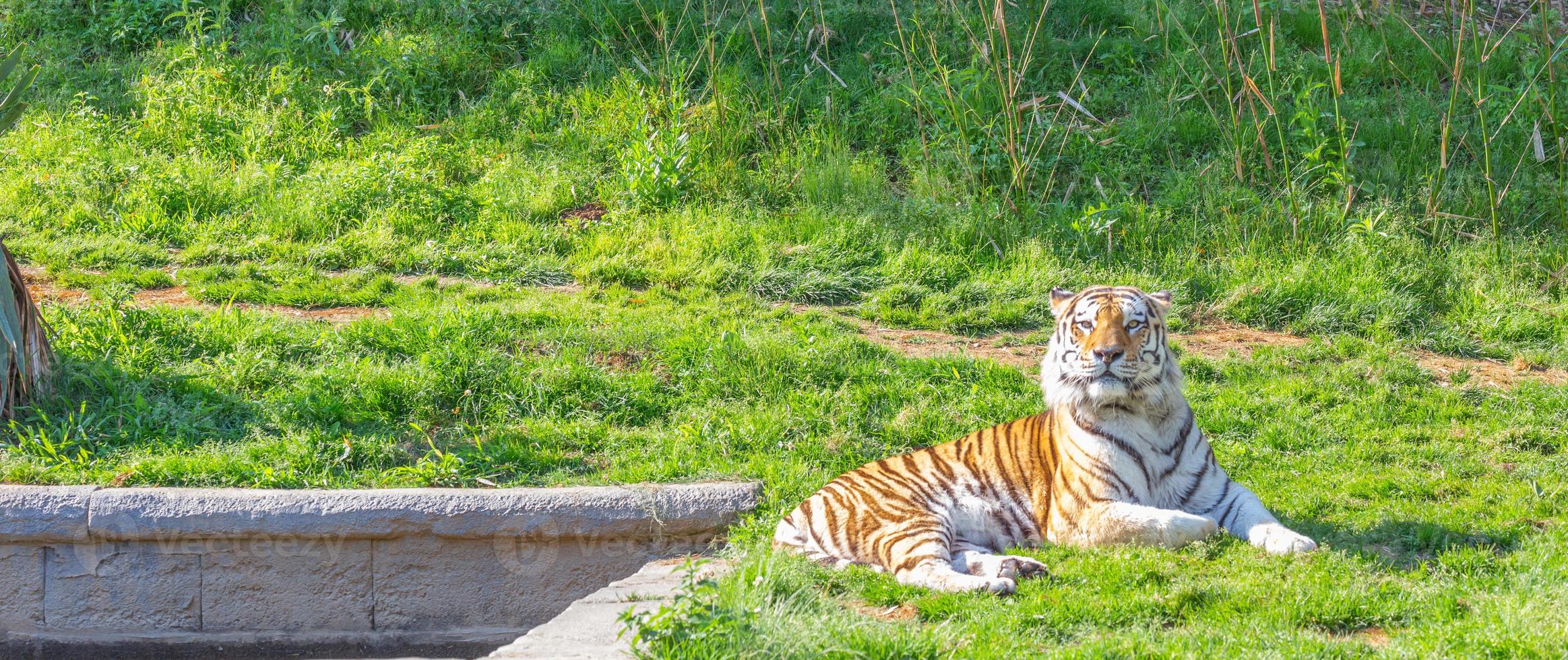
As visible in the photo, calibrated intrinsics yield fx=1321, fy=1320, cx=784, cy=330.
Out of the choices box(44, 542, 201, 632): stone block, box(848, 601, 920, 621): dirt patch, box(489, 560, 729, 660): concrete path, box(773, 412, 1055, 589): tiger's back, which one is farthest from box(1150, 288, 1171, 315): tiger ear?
box(44, 542, 201, 632): stone block

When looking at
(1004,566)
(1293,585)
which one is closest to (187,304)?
(1004,566)

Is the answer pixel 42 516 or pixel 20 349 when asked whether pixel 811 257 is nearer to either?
pixel 20 349

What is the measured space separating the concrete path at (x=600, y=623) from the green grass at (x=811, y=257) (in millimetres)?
280

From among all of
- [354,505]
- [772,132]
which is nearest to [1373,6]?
[772,132]

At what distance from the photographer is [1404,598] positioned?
434cm

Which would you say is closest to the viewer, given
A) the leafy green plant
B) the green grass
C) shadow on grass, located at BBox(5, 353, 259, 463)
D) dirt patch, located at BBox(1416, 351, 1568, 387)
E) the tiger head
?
the green grass

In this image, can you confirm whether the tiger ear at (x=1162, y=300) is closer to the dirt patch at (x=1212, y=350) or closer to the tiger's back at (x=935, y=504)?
the tiger's back at (x=935, y=504)

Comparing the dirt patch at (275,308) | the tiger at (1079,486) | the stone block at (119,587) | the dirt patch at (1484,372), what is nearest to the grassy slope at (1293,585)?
the tiger at (1079,486)

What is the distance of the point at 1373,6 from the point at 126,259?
896cm

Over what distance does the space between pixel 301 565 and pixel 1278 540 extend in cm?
387

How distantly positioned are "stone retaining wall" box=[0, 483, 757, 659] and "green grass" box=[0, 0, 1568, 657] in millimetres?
465

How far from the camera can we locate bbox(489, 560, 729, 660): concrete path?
13.4 feet

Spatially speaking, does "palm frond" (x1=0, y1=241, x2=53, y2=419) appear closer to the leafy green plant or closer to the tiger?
the tiger

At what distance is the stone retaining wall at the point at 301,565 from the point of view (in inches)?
211
